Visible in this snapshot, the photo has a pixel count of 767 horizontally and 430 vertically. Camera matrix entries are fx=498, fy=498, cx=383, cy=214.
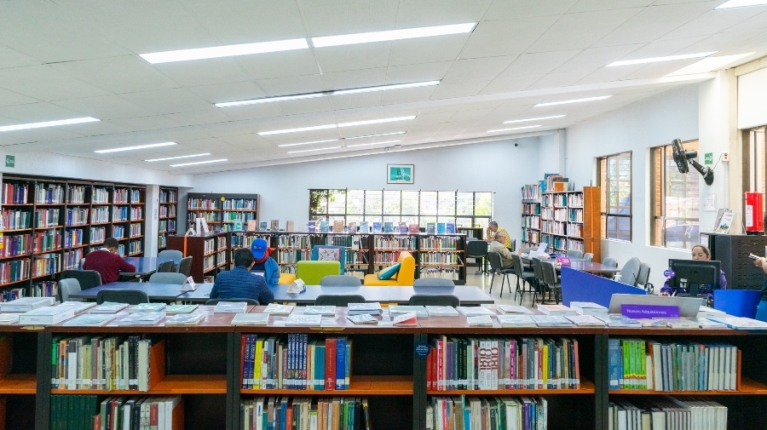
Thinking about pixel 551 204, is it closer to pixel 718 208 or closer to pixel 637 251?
pixel 637 251

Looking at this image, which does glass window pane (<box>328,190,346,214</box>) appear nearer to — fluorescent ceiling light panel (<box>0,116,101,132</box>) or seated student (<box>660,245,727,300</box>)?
fluorescent ceiling light panel (<box>0,116,101,132</box>)

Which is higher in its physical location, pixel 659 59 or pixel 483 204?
pixel 659 59

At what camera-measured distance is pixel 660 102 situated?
8.90 meters

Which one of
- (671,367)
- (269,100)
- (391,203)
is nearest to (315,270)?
(269,100)

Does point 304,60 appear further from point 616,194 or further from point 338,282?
point 616,194

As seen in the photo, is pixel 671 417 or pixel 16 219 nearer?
pixel 671 417

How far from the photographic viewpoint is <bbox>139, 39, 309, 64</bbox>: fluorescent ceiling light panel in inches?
141

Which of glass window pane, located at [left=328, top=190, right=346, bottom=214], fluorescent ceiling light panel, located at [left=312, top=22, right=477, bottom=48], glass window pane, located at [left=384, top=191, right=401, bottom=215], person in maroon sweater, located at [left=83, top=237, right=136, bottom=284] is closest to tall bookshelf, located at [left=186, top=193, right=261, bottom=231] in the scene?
glass window pane, located at [left=328, top=190, right=346, bottom=214]

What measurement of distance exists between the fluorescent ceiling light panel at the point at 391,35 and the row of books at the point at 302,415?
8.40ft

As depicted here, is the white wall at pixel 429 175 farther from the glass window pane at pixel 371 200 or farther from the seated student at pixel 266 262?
the seated student at pixel 266 262

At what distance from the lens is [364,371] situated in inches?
115

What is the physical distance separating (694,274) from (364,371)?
11.5 ft

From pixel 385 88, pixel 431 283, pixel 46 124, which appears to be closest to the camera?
pixel 46 124

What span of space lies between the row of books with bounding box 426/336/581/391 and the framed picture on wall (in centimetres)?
1214
